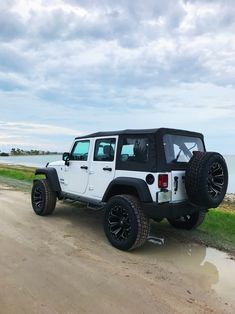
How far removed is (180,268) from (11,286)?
2.40 metres

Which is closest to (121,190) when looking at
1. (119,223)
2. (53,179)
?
(119,223)

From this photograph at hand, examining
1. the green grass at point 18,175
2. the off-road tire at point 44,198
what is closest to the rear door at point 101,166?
the off-road tire at point 44,198

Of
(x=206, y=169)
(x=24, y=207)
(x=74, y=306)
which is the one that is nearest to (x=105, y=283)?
(x=74, y=306)

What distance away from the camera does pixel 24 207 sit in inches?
366

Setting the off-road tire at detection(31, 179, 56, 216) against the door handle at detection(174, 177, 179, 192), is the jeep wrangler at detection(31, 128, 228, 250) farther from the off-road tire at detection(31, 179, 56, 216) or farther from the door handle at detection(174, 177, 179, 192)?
the off-road tire at detection(31, 179, 56, 216)

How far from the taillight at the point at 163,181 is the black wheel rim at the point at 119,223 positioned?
0.71 metres

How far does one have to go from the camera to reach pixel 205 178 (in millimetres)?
5531

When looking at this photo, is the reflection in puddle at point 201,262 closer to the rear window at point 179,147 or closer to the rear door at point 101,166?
the rear door at point 101,166

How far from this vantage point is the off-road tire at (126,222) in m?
5.61

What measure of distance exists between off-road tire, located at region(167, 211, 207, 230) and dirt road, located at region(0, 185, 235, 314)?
587 millimetres

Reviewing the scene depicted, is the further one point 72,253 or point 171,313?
point 72,253

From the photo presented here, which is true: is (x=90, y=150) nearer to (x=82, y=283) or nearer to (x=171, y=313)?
(x=82, y=283)

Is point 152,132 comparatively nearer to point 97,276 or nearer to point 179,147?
point 179,147

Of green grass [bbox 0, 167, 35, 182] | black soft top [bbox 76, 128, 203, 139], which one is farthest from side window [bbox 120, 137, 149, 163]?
green grass [bbox 0, 167, 35, 182]
